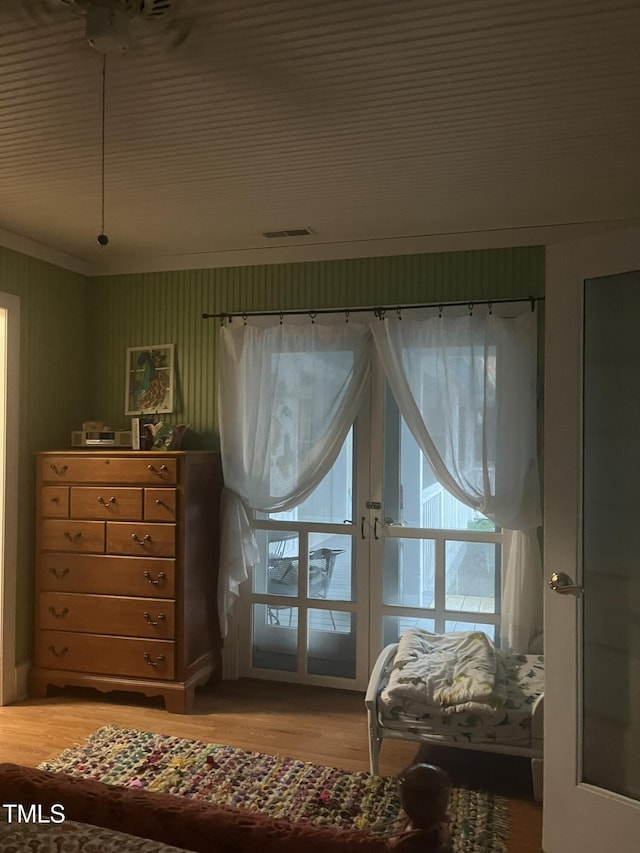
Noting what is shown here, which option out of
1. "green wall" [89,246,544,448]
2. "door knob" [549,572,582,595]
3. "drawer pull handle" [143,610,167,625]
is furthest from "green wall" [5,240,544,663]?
"door knob" [549,572,582,595]

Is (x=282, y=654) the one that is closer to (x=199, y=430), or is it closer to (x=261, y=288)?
(x=199, y=430)

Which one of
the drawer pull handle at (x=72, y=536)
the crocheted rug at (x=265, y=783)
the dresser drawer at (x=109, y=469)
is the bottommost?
the crocheted rug at (x=265, y=783)

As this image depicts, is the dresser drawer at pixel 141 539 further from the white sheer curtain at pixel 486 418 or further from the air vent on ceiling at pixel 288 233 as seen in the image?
the air vent on ceiling at pixel 288 233

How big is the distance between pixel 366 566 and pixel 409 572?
0.25m

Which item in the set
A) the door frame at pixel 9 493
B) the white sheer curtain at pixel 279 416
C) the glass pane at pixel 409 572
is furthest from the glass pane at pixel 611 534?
the door frame at pixel 9 493

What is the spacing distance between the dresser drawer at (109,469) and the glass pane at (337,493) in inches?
34.3

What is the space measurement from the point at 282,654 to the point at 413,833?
3.18 m

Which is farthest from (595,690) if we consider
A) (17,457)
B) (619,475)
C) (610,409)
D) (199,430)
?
(17,457)

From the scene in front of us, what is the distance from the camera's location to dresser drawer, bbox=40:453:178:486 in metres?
3.76

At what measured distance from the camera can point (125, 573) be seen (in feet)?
12.5

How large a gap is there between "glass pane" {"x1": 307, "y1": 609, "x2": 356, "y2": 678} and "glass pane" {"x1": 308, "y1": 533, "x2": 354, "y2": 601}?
0.11 meters

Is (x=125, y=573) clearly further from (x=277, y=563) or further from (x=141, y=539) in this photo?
(x=277, y=563)

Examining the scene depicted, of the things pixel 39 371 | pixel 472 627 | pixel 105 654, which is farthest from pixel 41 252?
pixel 472 627

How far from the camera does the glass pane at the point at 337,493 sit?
4098 mm
